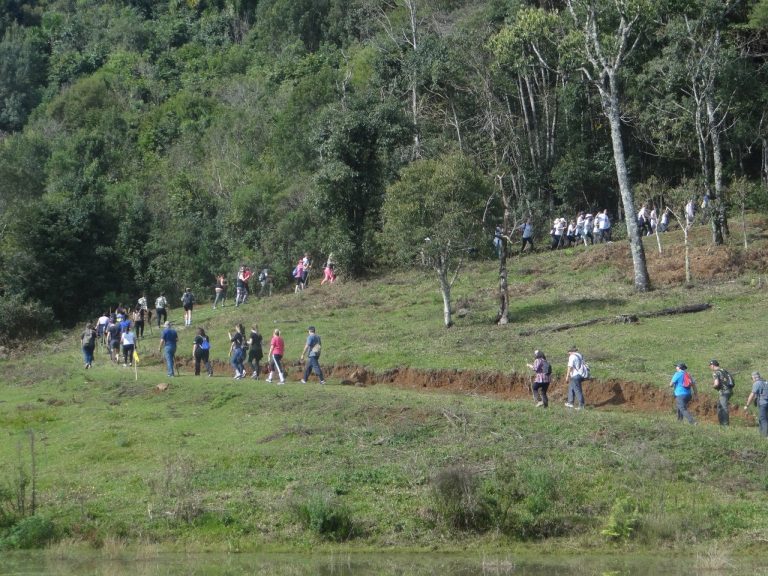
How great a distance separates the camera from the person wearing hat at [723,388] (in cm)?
2609

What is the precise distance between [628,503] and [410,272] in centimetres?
3155

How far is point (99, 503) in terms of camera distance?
22.1 meters

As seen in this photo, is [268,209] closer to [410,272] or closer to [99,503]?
[410,272]

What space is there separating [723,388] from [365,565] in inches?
436

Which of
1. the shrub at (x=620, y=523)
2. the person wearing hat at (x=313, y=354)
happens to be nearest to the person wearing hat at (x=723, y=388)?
the shrub at (x=620, y=523)

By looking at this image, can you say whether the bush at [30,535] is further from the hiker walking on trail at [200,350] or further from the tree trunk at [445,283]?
the tree trunk at [445,283]

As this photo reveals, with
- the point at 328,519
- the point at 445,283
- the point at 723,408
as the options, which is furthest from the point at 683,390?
the point at 445,283

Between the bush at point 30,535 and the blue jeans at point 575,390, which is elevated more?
the blue jeans at point 575,390

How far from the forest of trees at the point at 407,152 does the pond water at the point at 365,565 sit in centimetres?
2004

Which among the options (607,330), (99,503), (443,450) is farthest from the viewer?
(607,330)

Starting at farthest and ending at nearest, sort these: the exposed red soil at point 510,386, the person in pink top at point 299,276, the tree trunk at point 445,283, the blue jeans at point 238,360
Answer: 1. the person in pink top at point 299,276
2. the tree trunk at point 445,283
3. the blue jeans at point 238,360
4. the exposed red soil at point 510,386

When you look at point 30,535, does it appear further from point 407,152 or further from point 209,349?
point 407,152

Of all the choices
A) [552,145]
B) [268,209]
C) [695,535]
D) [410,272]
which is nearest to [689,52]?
[552,145]

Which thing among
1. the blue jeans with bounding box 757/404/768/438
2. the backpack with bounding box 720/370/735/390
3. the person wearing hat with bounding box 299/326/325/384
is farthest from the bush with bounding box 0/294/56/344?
the blue jeans with bounding box 757/404/768/438
